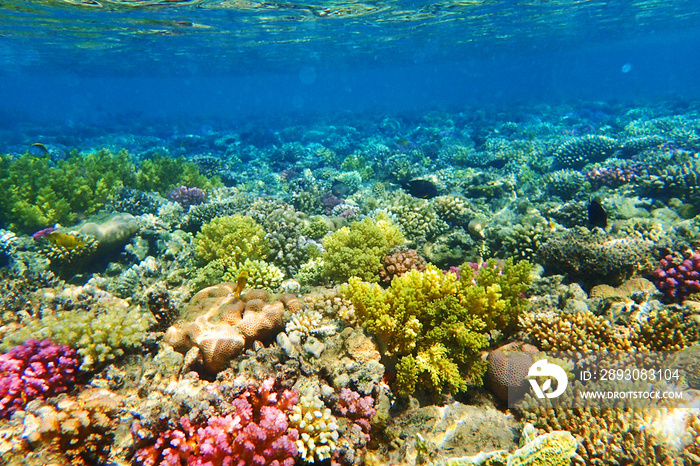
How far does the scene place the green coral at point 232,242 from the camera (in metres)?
6.88

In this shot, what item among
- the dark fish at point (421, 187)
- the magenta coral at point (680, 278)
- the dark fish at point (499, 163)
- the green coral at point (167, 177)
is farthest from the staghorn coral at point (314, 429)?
the dark fish at point (499, 163)

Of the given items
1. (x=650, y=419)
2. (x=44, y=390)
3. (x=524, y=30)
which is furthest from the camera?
(x=524, y=30)

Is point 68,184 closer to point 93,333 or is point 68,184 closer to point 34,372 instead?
point 93,333

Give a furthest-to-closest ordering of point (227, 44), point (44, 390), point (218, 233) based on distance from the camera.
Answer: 1. point (227, 44)
2. point (218, 233)
3. point (44, 390)

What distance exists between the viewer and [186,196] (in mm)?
11383

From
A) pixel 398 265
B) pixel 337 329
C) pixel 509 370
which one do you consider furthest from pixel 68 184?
pixel 509 370

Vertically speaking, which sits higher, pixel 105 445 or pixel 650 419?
pixel 105 445

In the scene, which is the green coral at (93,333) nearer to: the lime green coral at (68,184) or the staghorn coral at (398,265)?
the staghorn coral at (398,265)

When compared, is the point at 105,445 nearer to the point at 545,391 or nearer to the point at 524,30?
the point at 545,391

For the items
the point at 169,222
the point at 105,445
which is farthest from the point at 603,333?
the point at 169,222

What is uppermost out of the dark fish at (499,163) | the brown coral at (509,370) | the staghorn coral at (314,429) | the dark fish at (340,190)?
the staghorn coral at (314,429)

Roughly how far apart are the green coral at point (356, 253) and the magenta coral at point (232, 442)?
9.54ft

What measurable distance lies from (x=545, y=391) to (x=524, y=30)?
147ft

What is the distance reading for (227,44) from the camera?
32.3m
